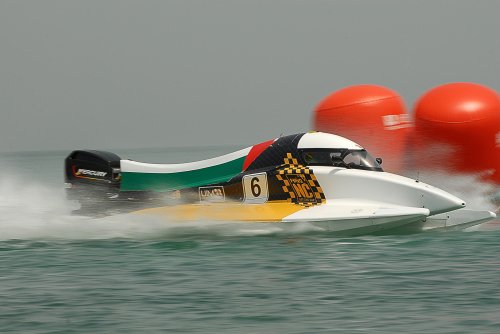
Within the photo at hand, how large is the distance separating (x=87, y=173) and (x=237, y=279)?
541 centimetres

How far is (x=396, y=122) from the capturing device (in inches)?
715

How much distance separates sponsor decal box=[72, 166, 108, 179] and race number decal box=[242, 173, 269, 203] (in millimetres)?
2461

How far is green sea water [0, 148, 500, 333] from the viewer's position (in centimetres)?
888

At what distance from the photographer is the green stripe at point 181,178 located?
48.4 feet

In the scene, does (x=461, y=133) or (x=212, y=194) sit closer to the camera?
(x=212, y=194)

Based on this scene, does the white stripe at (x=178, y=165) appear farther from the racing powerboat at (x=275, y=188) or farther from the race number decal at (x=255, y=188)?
the race number decal at (x=255, y=188)

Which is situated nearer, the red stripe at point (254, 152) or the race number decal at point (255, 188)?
the race number decal at point (255, 188)

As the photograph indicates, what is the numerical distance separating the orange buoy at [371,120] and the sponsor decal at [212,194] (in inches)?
160

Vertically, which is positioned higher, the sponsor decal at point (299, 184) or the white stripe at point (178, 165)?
the white stripe at point (178, 165)

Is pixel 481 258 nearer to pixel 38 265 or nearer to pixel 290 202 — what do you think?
pixel 290 202

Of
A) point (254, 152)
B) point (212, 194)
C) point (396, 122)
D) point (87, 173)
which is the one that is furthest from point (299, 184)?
point (396, 122)

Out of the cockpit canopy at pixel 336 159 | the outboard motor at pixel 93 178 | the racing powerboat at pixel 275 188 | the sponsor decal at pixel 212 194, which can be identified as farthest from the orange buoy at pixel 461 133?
the outboard motor at pixel 93 178

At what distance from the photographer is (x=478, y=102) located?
17312 millimetres

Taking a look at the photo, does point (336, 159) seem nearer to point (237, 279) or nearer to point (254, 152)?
point (254, 152)
